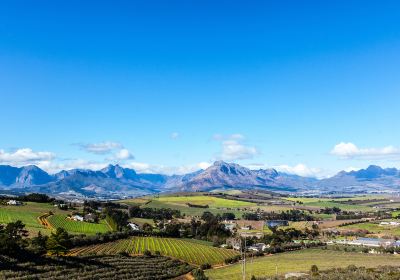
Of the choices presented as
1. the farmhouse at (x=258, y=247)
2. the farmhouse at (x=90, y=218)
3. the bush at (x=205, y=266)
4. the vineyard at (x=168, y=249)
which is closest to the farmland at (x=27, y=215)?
the farmhouse at (x=90, y=218)

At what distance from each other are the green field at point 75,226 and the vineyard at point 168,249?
13.0 metres

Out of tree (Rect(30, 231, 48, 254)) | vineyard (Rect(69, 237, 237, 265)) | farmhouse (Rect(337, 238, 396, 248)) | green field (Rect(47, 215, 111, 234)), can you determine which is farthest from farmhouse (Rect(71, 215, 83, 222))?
farmhouse (Rect(337, 238, 396, 248))

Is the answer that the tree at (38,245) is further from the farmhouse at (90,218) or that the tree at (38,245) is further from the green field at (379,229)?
the green field at (379,229)

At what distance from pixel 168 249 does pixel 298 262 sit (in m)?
39.4

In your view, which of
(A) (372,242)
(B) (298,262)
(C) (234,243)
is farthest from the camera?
(A) (372,242)

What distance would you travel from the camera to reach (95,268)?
84.8 metres

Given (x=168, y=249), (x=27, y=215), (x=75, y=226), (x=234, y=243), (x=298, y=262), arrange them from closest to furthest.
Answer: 1. (x=298, y=262)
2. (x=168, y=249)
3. (x=75, y=226)
4. (x=27, y=215)
5. (x=234, y=243)

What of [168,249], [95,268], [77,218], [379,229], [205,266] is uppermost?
[77,218]

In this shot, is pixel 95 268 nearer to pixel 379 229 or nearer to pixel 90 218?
pixel 90 218

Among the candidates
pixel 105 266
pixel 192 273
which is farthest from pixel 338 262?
pixel 105 266

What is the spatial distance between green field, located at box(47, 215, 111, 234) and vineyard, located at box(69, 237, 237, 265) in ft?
42.8

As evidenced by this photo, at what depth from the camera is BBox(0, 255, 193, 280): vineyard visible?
239 ft

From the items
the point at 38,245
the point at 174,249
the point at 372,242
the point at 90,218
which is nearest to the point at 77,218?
the point at 90,218

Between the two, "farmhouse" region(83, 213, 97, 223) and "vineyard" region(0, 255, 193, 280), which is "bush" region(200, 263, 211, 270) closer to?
"vineyard" region(0, 255, 193, 280)
